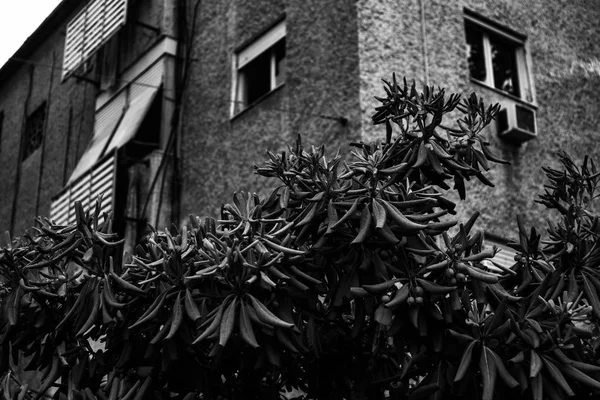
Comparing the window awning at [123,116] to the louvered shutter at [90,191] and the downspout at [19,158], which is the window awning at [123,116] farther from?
the downspout at [19,158]

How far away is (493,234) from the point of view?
393 inches

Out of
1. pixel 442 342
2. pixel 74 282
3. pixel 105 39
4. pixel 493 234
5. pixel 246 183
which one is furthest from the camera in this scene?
pixel 105 39

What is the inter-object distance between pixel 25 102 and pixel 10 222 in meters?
2.66

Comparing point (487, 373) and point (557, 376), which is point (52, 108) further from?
point (557, 376)

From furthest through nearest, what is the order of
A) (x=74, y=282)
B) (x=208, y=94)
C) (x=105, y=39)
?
(x=105, y=39) < (x=208, y=94) < (x=74, y=282)

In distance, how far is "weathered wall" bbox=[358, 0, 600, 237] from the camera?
9.97m

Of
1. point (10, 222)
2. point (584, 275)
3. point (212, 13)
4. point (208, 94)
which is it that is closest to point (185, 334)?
point (584, 275)

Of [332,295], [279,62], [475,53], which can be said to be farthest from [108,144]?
[332,295]

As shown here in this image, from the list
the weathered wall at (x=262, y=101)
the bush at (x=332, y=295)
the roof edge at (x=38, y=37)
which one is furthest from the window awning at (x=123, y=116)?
the bush at (x=332, y=295)

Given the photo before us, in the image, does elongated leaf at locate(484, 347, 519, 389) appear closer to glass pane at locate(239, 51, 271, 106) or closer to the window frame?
the window frame

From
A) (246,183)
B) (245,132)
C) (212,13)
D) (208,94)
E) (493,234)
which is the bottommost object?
(493,234)

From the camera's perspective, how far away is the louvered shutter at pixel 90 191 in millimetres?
12102

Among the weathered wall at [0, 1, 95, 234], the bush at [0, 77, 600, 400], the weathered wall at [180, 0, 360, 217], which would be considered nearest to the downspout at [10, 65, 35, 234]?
the weathered wall at [0, 1, 95, 234]

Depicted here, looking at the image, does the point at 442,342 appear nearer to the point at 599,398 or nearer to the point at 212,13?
the point at 599,398
